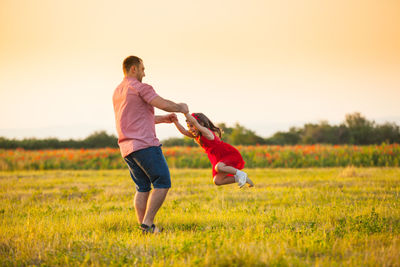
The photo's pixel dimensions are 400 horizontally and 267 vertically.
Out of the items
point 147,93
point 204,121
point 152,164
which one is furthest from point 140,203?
point 204,121

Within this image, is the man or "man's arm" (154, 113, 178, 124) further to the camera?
"man's arm" (154, 113, 178, 124)

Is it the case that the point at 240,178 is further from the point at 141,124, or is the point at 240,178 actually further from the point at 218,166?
the point at 141,124

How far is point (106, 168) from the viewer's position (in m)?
22.0

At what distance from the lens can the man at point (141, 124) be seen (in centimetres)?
557

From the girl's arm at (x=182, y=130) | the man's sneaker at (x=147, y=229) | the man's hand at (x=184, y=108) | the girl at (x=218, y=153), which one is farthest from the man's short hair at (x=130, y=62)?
the man's sneaker at (x=147, y=229)

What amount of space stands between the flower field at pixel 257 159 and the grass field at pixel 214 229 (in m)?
9.15

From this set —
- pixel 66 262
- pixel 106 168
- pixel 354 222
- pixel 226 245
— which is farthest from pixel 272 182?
pixel 106 168

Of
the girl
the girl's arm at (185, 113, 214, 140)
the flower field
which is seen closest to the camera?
the girl's arm at (185, 113, 214, 140)

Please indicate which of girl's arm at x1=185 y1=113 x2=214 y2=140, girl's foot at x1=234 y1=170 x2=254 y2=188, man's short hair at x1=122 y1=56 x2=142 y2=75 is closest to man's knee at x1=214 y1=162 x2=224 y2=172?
girl's foot at x1=234 y1=170 x2=254 y2=188

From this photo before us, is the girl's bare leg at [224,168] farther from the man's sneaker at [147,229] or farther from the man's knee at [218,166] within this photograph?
the man's sneaker at [147,229]

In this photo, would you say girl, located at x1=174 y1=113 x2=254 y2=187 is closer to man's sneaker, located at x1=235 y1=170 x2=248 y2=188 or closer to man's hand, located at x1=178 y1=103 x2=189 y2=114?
man's sneaker, located at x1=235 y1=170 x2=248 y2=188

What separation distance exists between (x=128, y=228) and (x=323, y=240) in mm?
3271

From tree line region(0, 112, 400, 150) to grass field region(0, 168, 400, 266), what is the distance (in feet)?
67.4

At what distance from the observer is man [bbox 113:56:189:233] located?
5574mm
